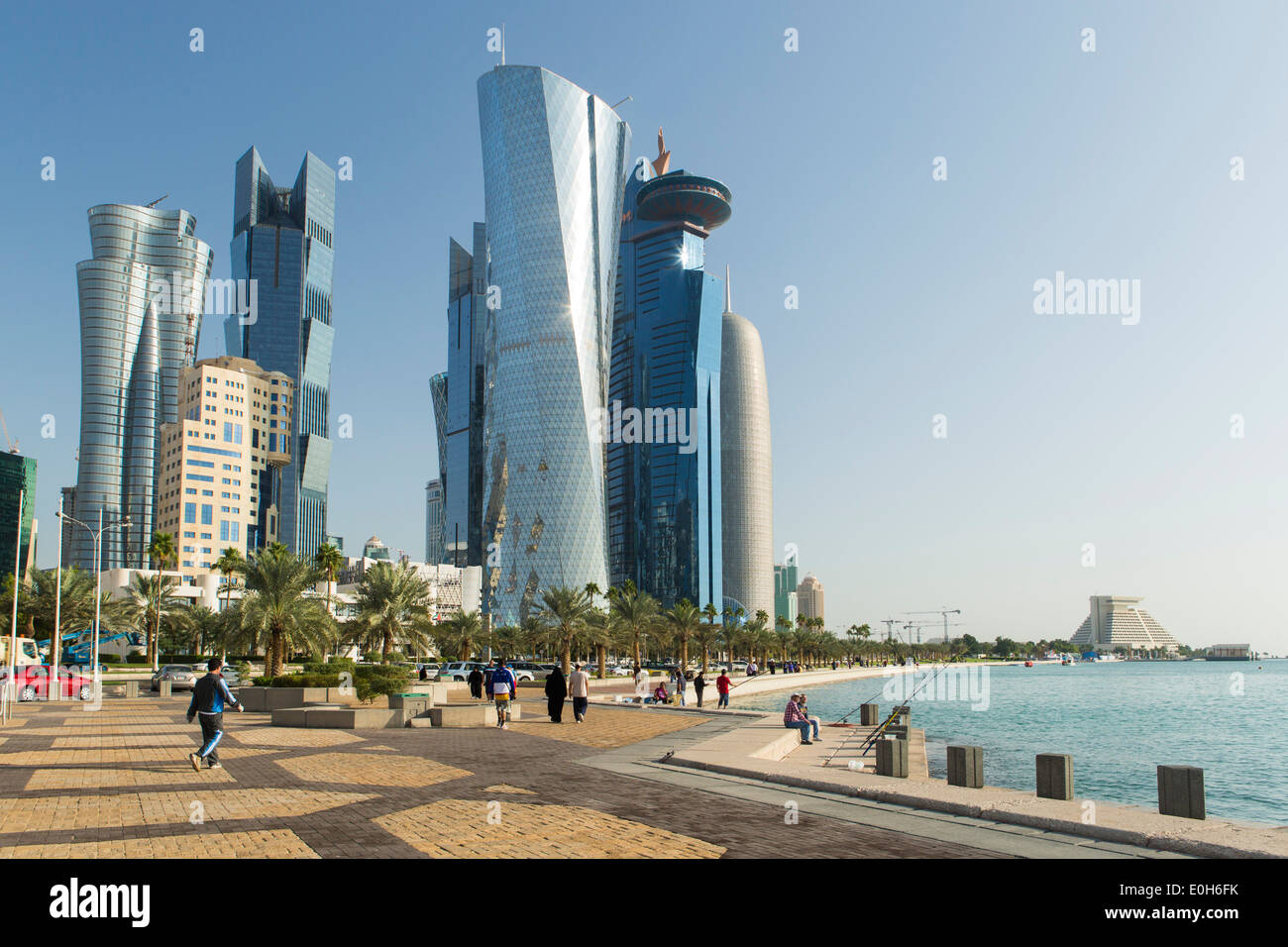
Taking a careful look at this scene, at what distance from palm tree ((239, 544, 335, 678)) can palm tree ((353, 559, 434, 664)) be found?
5.15m

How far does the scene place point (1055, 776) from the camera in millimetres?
13148

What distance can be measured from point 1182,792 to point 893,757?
6.24 metres

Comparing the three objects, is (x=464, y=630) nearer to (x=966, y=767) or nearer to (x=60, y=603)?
(x=60, y=603)

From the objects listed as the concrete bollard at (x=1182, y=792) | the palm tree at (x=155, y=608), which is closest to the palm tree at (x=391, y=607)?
the palm tree at (x=155, y=608)

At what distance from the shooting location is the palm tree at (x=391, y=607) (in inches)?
1948

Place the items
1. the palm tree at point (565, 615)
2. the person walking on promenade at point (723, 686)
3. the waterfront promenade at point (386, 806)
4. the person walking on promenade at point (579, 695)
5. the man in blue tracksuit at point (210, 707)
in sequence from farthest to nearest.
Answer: the palm tree at point (565, 615) → the person walking on promenade at point (723, 686) → the person walking on promenade at point (579, 695) → the man in blue tracksuit at point (210, 707) → the waterfront promenade at point (386, 806)

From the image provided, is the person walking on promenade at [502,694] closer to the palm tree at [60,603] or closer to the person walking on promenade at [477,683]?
the person walking on promenade at [477,683]

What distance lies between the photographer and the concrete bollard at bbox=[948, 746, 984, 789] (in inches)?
603

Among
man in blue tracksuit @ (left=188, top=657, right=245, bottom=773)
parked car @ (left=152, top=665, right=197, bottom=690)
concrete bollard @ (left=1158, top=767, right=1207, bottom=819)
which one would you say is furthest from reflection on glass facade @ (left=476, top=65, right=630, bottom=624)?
concrete bollard @ (left=1158, top=767, right=1207, bottom=819)

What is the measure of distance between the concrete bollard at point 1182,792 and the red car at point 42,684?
3887cm

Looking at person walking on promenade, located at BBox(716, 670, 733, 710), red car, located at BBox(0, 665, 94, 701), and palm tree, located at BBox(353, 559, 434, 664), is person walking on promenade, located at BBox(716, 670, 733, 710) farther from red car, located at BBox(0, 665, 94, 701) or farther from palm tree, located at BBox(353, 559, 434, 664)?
red car, located at BBox(0, 665, 94, 701)

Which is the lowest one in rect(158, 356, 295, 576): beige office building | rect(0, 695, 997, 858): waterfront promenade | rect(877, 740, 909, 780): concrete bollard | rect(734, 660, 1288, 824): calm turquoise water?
rect(734, 660, 1288, 824): calm turquoise water
